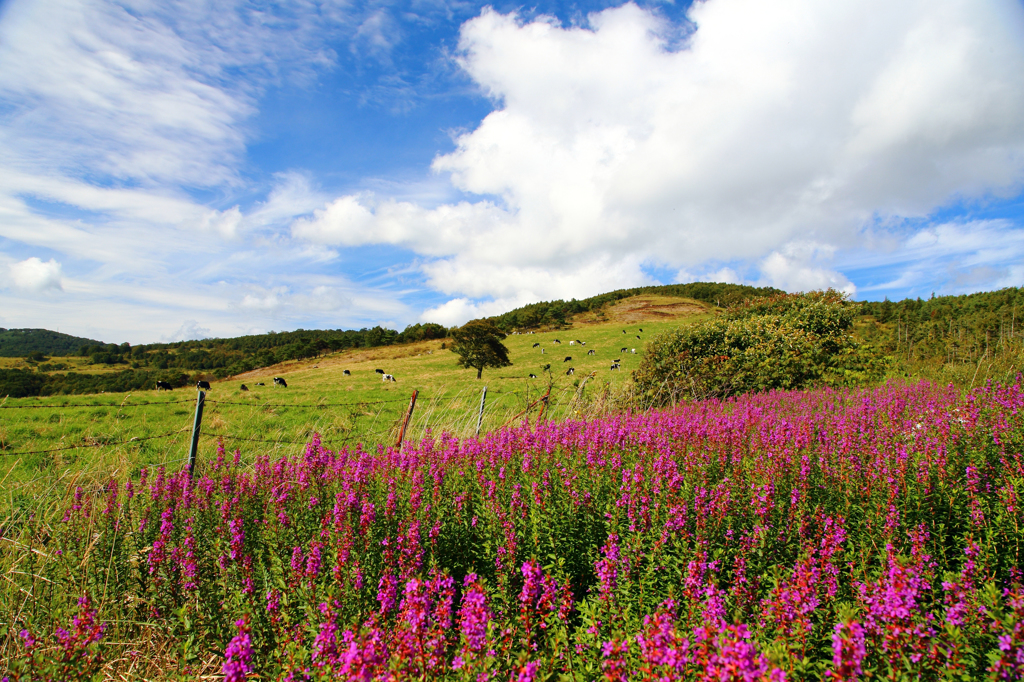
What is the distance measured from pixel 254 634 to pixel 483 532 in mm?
1534

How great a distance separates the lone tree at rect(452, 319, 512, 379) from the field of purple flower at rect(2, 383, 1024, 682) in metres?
26.1

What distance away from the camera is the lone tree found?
3143cm

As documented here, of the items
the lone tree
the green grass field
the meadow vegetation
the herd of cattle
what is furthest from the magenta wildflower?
the lone tree

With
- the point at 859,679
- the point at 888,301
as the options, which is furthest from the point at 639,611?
the point at 888,301

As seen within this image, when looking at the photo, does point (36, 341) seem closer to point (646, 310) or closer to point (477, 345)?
point (477, 345)

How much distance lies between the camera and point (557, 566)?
113 inches

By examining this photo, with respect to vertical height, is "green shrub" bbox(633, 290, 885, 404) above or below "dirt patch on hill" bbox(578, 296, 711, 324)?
below

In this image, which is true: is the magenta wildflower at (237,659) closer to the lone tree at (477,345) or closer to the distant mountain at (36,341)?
the lone tree at (477,345)

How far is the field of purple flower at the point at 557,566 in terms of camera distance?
1.91 meters

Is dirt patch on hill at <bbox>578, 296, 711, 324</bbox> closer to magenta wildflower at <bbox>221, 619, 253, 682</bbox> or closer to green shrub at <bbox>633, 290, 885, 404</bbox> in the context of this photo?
green shrub at <bbox>633, 290, 885, 404</bbox>

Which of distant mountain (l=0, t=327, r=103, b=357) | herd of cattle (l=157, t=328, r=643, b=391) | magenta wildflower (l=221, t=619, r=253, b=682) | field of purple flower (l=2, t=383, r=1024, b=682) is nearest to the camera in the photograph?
magenta wildflower (l=221, t=619, r=253, b=682)

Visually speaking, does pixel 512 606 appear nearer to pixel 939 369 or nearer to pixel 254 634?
pixel 254 634

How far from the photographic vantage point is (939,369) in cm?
1155

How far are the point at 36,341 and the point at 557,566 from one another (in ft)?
452
